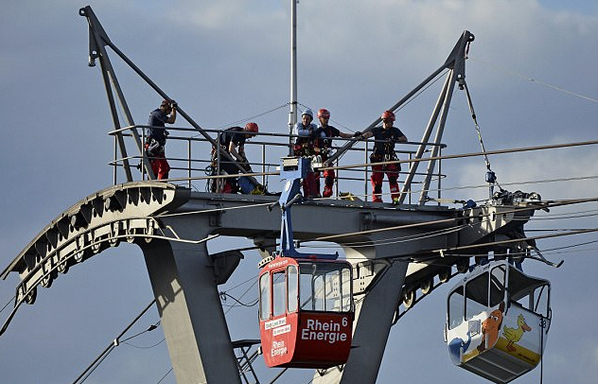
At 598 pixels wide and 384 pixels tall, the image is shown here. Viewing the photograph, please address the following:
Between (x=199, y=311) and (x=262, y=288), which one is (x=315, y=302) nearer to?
(x=262, y=288)

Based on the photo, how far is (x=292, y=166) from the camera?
3875cm

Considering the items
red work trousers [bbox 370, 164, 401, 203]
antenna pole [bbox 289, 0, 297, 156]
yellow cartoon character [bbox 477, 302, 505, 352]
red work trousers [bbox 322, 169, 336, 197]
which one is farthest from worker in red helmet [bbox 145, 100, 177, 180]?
yellow cartoon character [bbox 477, 302, 505, 352]

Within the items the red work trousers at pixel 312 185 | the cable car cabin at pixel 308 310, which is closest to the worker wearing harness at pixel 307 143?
the red work trousers at pixel 312 185

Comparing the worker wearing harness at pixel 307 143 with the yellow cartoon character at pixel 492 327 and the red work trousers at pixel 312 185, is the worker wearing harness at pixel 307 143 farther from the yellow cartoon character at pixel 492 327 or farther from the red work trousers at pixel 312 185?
the yellow cartoon character at pixel 492 327

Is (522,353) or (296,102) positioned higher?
(296,102)

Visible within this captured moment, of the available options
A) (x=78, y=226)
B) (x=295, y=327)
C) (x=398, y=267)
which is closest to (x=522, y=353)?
(x=398, y=267)

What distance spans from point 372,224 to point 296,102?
3387mm

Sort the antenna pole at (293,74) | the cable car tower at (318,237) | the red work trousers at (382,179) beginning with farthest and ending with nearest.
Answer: the antenna pole at (293,74)
the red work trousers at (382,179)
the cable car tower at (318,237)

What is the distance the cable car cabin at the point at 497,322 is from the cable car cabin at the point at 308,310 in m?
4.42

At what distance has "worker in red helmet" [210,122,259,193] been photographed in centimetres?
4150

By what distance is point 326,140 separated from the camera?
42.1 metres

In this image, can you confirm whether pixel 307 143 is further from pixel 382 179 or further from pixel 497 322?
pixel 497 322

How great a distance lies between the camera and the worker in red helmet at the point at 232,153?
41.5 metres

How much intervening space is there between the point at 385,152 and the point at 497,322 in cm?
443
